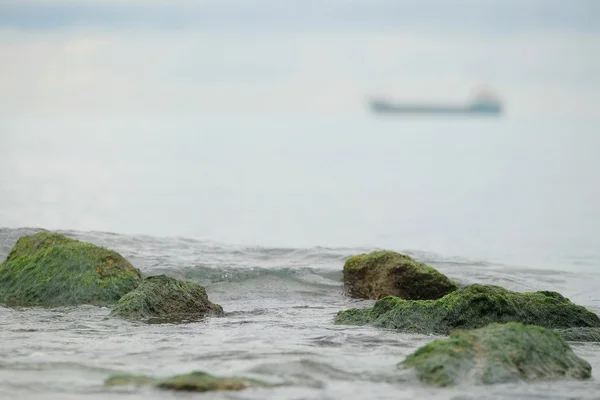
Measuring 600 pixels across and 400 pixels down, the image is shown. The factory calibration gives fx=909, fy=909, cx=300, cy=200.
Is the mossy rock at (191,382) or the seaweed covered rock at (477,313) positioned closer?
the mossy rock at (191,382)

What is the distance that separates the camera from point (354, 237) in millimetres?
26234

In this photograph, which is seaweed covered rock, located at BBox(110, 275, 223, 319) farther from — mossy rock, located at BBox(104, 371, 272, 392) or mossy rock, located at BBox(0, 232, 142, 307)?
mossy rock, located at BBox(104, 371, 272, 392)

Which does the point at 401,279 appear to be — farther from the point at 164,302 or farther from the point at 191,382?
the point at 191,382

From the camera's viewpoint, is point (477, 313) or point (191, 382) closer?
point (191, 382)

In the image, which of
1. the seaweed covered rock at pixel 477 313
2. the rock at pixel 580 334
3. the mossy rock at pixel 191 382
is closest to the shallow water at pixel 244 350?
the mossy rock at pixel 191 382

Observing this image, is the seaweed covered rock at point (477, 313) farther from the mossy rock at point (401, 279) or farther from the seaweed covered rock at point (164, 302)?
the mossy rock at point (401, 279)

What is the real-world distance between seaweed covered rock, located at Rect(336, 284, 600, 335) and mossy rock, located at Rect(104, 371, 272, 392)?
295cm

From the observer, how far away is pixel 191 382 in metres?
7.13

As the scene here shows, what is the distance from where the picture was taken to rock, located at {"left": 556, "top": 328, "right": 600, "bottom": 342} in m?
9.54

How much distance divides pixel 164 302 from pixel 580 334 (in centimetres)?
462

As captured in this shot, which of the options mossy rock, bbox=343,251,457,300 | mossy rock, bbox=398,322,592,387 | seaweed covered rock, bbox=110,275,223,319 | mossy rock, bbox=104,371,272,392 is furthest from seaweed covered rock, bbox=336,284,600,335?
mossy rock, bbox=104,371,272,392

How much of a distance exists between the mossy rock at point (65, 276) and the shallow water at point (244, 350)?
1.45 feet

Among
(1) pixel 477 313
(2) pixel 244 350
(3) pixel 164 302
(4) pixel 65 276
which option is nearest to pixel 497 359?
(1) pixel 477 313

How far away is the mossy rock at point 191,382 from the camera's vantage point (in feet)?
23.3
